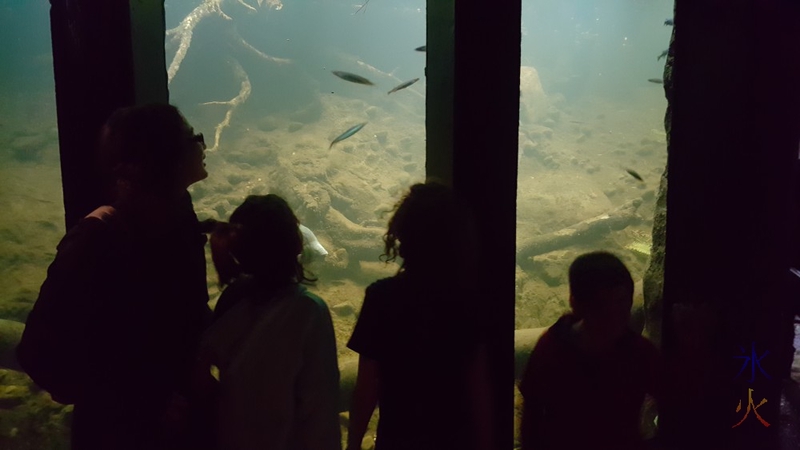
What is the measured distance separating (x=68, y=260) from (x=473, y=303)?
1392mm

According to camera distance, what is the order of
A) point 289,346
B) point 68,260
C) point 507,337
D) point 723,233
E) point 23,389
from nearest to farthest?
point 68,260 < point 289,346 < point 507,337 < point 723,233 < point 23,389

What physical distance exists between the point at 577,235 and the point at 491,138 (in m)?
11.8

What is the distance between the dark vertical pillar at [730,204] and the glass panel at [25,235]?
5516 millimetres

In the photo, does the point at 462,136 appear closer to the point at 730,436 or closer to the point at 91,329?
the point at 91,329

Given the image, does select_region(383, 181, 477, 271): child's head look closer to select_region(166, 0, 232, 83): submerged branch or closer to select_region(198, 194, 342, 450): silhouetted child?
select_region(198, 194, 342, 450): silhouetted child

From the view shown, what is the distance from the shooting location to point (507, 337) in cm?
215

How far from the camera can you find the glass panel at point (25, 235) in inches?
197

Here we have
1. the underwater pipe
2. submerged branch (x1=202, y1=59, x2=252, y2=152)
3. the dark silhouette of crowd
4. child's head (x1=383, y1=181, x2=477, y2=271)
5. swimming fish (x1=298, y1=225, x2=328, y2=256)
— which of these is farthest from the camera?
submerged branch (x1=202, y1=59, x2=252, y2=152)

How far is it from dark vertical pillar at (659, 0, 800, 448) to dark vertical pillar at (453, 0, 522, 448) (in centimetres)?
100

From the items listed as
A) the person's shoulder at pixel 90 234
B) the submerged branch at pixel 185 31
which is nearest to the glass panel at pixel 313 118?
the submerged branch at pixel 185 31

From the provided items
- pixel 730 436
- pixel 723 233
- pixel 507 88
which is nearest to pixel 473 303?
pixel 507 88

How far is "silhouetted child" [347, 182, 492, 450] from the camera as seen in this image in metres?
1.85

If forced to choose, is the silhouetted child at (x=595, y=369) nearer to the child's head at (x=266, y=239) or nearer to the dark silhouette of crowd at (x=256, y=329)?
the dark silhouette of crowd at (x=256, y=329)

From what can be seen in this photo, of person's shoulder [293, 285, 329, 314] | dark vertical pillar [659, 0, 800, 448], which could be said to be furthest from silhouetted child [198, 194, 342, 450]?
dark vertical pillar [659, 0, 800, 448]
